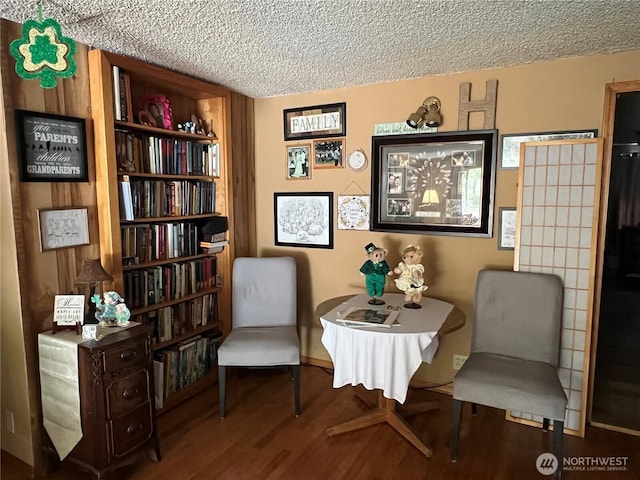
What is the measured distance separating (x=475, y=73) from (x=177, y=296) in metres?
2.47

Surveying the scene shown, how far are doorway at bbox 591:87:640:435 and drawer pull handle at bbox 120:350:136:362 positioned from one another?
2590 mm

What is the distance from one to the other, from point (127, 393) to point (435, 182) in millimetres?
2219

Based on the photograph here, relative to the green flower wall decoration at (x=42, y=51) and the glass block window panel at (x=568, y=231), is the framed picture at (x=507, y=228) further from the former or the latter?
the green flower wall decoration at (x=42, y=51)

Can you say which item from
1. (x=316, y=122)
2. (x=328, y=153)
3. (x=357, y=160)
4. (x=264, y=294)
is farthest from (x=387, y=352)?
(x=316, y=122)

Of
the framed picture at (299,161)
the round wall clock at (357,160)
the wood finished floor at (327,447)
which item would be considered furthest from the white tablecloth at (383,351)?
the framed picture at (299,161)

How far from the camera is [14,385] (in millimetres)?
2141

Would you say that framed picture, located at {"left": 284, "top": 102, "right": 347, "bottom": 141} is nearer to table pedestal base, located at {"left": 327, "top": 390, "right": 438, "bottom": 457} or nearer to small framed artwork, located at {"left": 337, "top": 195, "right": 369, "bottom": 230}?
small framed artwork, located at {"left": 337, "top": 195, "right": 369, "bottom": 230}

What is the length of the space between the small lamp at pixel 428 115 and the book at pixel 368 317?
125cm

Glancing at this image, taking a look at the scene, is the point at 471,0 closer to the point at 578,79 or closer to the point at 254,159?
the point at 578,79

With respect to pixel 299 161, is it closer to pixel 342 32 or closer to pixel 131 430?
pixel 342 32

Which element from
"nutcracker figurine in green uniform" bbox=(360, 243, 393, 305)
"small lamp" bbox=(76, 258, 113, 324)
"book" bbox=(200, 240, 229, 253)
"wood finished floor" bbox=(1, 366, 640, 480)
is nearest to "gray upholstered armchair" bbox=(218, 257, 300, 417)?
"book" bbox=(200, 240, 229, 253)

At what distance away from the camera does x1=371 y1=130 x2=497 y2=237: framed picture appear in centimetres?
270

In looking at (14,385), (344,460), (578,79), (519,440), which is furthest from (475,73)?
(14,385)

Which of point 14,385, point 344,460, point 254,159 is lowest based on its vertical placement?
point 344,460
